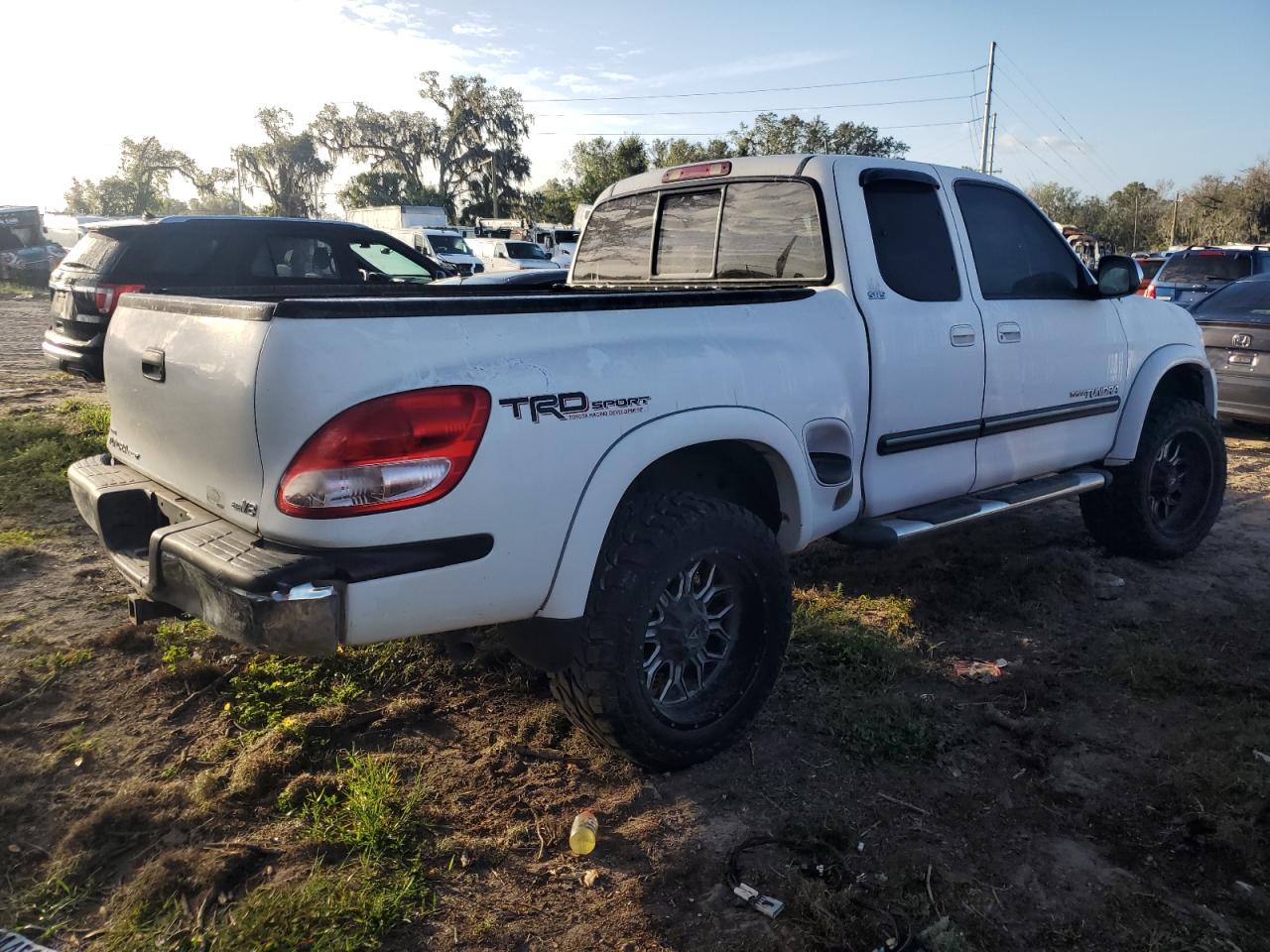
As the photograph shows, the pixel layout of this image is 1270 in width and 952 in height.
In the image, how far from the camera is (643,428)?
2646 millimetres

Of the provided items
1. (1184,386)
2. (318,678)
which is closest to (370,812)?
(318,678)

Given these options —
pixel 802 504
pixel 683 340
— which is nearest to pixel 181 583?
pixel 683 340

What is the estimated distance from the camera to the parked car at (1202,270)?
1153cm

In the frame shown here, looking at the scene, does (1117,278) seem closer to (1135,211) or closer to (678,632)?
(678,632)

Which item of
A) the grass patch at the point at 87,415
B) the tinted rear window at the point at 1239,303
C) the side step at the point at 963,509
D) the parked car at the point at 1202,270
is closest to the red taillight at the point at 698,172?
the side step at the point at 963,509

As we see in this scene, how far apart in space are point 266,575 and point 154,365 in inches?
40.5

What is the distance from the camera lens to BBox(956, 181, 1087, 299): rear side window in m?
4.14

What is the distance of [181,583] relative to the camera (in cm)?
243

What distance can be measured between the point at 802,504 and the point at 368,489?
161cm

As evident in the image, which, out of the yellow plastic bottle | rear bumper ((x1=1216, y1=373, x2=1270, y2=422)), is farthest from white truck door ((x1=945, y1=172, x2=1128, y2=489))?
rear bumper ((x1=1216, y1=373, x2=1270, y2=422))

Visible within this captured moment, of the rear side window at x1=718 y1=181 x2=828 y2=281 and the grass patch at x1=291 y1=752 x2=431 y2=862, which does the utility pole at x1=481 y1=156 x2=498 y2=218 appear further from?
the grass patch at x1=291 y1=752 x2=431 y2=862

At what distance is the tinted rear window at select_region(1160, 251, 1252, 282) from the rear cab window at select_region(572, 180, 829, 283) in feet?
34.0

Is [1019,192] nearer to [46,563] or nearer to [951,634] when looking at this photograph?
[951,634]

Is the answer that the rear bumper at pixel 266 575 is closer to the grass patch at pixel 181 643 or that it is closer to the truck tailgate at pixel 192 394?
the truck tailgate at pixel 192 394
